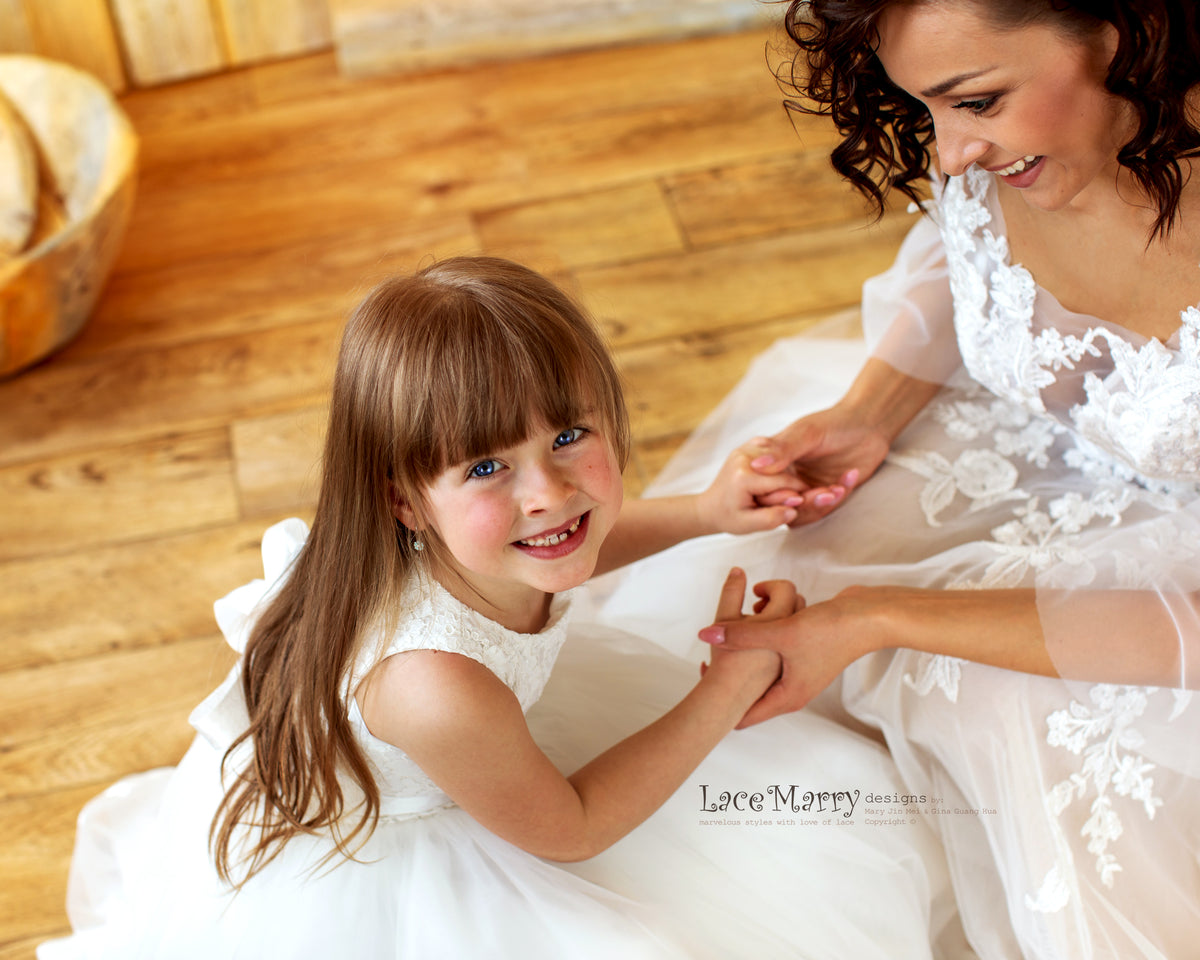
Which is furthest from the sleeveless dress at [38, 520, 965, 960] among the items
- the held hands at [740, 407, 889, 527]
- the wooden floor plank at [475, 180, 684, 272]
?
the wooden floor plank at [475, 180, 684, 272]

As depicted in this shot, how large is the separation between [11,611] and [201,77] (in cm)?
150

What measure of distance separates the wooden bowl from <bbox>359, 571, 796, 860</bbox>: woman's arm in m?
1.23

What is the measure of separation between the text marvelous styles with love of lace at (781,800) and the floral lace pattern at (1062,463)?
14 centimetres

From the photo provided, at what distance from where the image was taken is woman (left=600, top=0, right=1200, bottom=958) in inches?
42.7

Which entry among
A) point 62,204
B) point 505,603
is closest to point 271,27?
point 62,204

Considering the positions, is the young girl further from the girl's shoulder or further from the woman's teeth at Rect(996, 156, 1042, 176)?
the woman's teeth at Rect(996, 156, 1042, 176)

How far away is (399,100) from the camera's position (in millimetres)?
2799

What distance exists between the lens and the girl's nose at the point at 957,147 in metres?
1.12

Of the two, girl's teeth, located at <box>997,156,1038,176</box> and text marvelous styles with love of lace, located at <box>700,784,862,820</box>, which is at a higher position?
girl's teeth, located at <box>997,156,1038,176</box>

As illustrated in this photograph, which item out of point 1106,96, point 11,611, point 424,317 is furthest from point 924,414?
point 11,611

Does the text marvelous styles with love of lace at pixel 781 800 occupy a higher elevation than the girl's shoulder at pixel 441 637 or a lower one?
lower

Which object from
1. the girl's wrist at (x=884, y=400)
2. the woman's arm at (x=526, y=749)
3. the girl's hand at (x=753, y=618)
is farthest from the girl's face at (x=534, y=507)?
the girl's wrist at (x=884, y=400)

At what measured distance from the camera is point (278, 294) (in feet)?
7.75

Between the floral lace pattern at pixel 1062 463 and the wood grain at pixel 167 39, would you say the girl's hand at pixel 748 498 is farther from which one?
the wood grain at pixel 167 39
